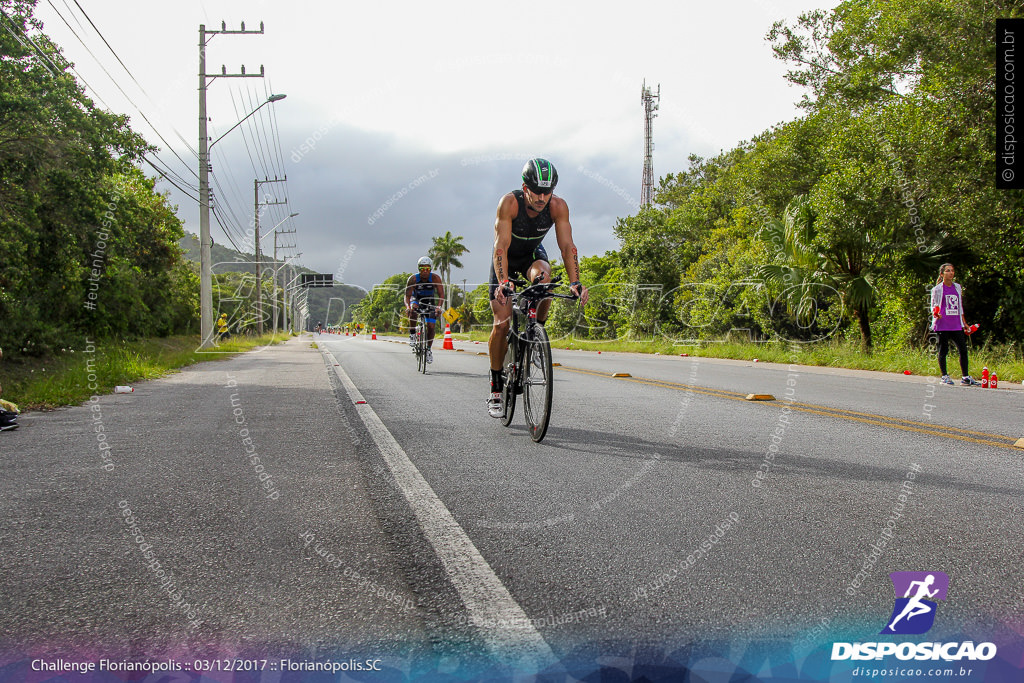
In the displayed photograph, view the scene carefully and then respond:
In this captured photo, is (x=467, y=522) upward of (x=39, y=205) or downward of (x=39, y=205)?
downward

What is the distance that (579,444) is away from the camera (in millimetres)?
5477

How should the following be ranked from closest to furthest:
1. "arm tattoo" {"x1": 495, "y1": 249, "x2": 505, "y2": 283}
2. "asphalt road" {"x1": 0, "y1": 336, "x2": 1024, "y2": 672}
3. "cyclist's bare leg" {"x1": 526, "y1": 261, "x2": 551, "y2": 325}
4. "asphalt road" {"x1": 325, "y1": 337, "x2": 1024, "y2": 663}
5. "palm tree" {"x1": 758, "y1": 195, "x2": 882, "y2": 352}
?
1. "asphalt road" {"x1": 0, "y1": 336, "x2": 1024, "y2": 672}
2. "asphalt road" {"x1": 325, "y1": 337, "x2": 1024, "y2": 663}
3. "arm tattoo" {"x1": 495, "y1": 249, "x2": 505, "y2": 283}
4. "cyclist's bare leg" {"x1": 526, "y1": 261, "x2": 551, "y2": 325}
5. "palm tree" {"x1": 758, "y1": 195, "x2": 882, "y2": 352}

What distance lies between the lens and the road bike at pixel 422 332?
13.8 m

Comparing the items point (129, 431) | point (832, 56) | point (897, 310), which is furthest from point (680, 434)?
point (832, 56)

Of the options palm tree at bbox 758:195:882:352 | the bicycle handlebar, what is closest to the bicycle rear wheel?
the bicycle handlebar

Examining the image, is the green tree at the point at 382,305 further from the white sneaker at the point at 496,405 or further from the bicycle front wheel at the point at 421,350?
the white sneaker at the point at 496,405

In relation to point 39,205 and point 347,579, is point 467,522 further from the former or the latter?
point 39,205

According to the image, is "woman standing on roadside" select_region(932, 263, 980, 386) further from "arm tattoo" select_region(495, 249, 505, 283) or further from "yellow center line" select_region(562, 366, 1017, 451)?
"arm tattoo" select_region(495, 249, 505, 283)

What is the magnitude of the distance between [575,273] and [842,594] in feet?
13.0

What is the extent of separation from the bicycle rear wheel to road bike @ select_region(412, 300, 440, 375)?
736cm

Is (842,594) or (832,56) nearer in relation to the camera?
(842,594)

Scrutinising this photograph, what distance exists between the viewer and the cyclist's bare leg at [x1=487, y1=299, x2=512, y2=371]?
6.07m

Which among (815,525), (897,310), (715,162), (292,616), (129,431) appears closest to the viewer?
(292,616)

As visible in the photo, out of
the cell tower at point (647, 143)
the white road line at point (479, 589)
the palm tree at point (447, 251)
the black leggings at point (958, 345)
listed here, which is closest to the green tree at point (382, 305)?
the palm tree at point (447, 251)
